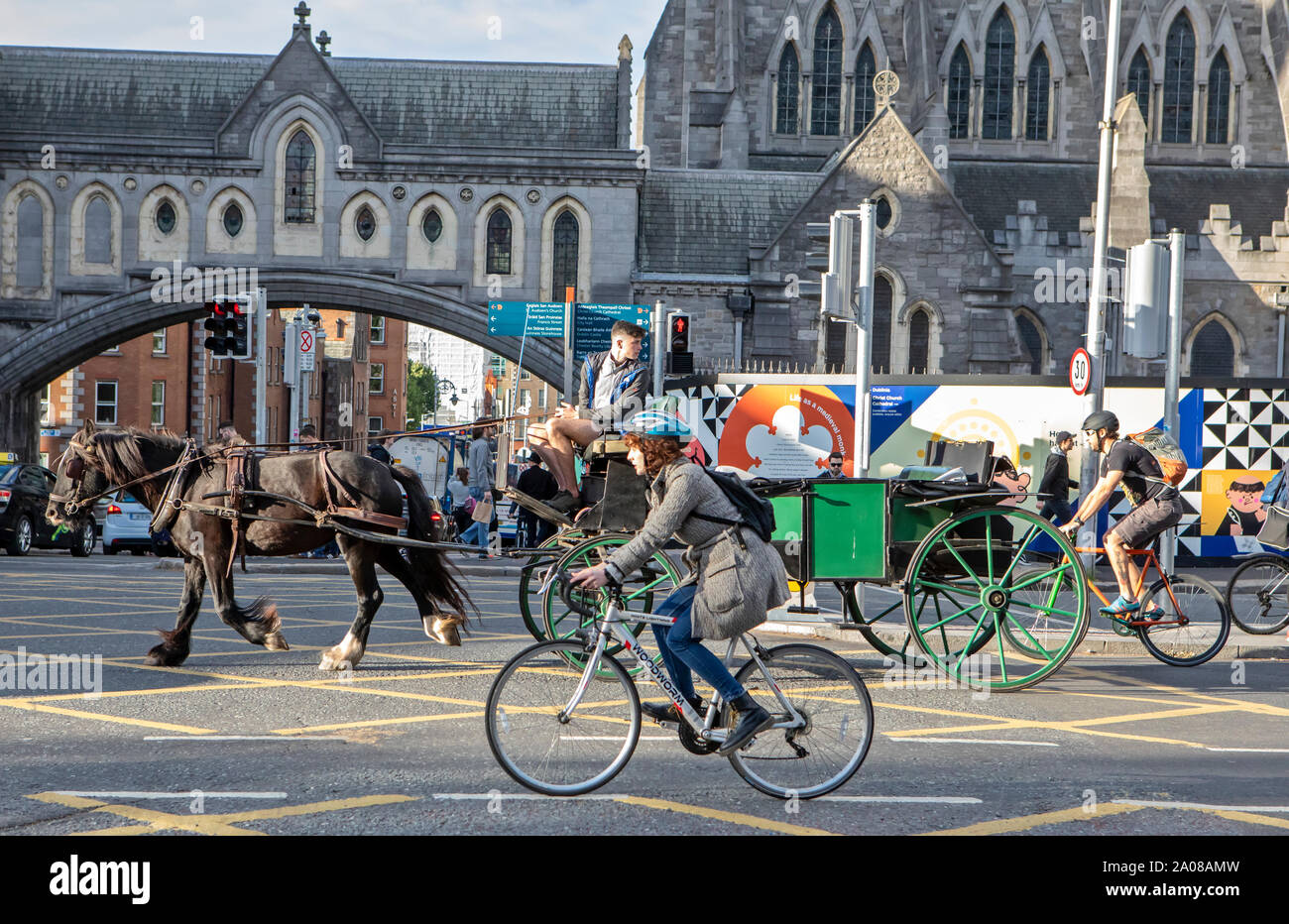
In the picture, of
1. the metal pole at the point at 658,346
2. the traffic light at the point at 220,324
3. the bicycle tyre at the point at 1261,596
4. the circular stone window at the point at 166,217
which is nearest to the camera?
the bicycle tyre at the point at 1261,596

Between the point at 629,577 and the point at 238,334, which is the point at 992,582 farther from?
the point at 238,334

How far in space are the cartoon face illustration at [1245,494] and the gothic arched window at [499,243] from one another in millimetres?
19393

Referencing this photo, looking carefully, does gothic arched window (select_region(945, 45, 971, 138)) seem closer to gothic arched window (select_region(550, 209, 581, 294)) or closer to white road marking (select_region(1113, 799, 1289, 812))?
gothic arched window (select_region(550, 209, 581, 294))

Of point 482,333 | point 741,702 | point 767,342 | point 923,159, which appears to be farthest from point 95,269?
point 741,702

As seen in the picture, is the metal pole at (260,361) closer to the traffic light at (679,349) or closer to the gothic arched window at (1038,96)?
the traffic light at (679,349)

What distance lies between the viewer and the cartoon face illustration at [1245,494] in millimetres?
18703

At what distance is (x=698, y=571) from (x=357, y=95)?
108ft

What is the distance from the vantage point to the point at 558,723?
5738 millimetres

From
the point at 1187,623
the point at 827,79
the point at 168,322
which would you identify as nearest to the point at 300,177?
the point at 168,322

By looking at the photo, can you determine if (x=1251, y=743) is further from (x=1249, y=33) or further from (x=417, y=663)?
(x=1249, y=33)

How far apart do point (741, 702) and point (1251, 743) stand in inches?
131

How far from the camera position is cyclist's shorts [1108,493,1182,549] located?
10.4 meters

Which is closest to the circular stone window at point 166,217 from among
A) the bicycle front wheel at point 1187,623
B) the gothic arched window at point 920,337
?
the gothic arched window at point 920,337

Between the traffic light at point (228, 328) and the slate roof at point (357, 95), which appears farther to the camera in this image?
the slate roof at point (357, 95)
